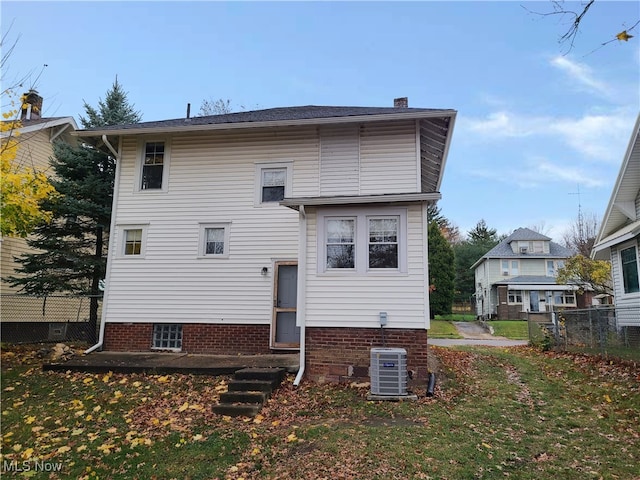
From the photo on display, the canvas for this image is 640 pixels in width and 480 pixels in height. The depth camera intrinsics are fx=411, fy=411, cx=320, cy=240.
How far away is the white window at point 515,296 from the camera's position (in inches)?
1310

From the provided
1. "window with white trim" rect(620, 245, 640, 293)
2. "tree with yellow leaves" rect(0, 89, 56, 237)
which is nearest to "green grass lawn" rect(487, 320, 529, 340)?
"window with white trim" rect(620, 245, 640, 293)

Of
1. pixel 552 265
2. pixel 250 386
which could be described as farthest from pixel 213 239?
pixel 552 265

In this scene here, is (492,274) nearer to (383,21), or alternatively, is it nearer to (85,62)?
(383,21)

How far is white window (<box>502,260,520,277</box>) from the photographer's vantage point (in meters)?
35.5

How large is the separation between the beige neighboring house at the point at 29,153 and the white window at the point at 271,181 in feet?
23.6

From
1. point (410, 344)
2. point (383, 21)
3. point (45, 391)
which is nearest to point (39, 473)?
point (45, 391)

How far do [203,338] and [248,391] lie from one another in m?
3.53

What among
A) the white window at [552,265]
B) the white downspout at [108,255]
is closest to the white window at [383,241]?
the white downspout at [108,255]

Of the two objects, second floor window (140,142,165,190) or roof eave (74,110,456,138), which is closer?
roof eave (74,110,456,138)

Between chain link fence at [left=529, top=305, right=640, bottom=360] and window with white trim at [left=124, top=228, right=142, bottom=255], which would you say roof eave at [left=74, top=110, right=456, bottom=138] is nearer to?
window with white trim at [left=124, top=228, right=142, bottom=255]

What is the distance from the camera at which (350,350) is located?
8.17 metres

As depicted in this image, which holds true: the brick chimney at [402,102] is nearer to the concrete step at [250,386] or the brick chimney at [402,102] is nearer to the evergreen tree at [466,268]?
the concrete step at [250,386]

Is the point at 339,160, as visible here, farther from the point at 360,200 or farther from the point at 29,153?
the point at 29,153

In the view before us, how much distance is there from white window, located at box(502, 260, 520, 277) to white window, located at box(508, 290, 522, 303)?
239 cm
